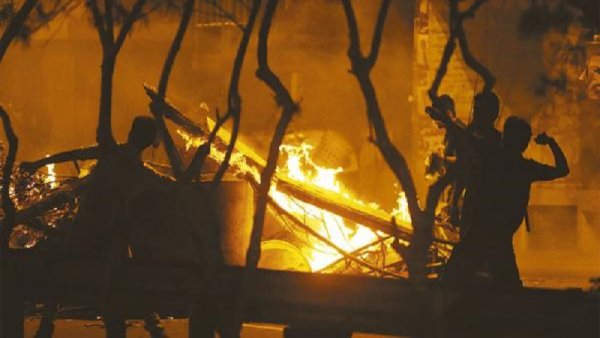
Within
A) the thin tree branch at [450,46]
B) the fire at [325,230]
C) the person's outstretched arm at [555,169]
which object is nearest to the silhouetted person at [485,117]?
the person's outstretched arm at [555,169]

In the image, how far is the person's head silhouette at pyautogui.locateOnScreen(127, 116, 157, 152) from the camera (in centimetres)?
750

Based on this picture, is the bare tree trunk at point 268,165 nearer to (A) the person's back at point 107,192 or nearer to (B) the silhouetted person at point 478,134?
(A) the person's back at point 107,192

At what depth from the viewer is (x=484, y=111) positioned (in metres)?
7.58

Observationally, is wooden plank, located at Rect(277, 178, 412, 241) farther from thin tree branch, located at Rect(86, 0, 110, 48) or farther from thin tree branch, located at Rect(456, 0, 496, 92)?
thin tree branch, located at Rect(86, 0, 110, 48)

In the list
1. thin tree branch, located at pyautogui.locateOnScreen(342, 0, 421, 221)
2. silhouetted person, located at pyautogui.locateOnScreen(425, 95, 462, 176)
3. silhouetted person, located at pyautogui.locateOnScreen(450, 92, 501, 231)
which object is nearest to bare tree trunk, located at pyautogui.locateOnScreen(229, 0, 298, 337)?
thin tree branch, located at pyautogui.locateOnScreen(342, 0, 421, 221)

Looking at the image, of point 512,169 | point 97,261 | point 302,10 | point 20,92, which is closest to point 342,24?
point 302,10

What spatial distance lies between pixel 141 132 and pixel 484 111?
8.52 feet

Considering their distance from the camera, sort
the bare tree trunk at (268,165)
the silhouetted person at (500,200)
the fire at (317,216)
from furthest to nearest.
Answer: the fire at (317,216)
the silhouetted person at (500,200)
the bare tree trunk at (268,165)

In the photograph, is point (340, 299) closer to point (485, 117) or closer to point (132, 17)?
point (132, 17)

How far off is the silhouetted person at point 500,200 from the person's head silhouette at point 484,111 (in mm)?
239

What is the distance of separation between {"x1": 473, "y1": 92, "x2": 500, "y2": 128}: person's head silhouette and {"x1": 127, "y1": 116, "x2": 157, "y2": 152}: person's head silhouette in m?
2.42

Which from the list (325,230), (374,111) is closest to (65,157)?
(374,111)

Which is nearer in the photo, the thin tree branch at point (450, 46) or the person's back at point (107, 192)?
the thin tree branch at point (450, 46)

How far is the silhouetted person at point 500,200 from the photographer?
23.3ft
